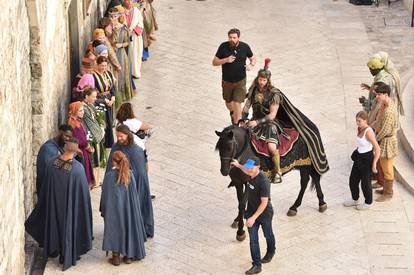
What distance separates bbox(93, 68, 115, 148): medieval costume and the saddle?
2874 mm

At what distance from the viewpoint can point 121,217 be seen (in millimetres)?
13523

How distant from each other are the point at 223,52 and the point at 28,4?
14.3 feet

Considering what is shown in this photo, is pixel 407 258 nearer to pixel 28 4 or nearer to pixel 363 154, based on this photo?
pixel 363 154

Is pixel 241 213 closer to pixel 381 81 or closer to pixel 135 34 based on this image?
pixel 381 81

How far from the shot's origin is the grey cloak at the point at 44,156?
45.1ft

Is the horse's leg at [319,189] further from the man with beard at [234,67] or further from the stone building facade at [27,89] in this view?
the stone building facade at [27,89]

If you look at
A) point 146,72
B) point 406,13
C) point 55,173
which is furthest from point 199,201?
point 406,13

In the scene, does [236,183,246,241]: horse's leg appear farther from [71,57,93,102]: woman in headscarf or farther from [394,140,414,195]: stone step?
[71,57,93,102]: woman in headscarf

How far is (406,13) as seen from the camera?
23656 mm

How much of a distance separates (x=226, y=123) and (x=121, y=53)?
6.96 ft

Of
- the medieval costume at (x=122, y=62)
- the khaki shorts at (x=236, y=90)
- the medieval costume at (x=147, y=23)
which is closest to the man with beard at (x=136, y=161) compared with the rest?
the khaki shorts at (x=236, y=90)

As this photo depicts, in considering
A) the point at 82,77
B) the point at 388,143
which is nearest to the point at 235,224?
the point at 388,143

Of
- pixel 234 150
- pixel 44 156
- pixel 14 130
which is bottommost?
pixel 44 156

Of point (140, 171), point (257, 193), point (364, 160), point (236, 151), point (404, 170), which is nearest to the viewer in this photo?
point (257, 193)
